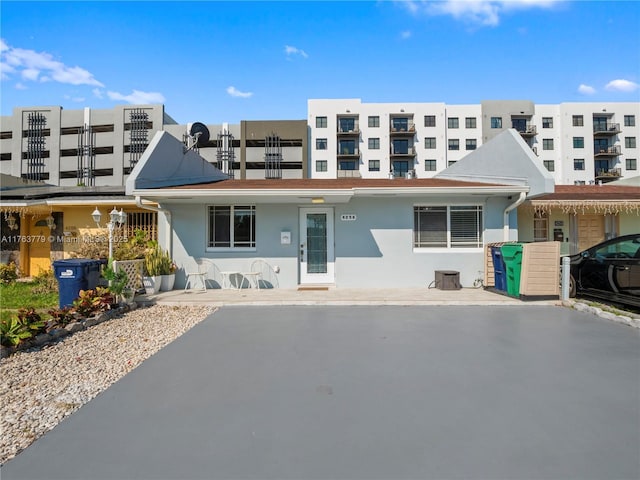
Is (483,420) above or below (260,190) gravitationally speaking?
below

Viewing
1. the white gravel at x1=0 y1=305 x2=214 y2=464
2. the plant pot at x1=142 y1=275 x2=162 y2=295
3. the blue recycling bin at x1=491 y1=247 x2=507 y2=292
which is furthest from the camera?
the plant pot at x1=142 y1=275 x2=162 y2=295

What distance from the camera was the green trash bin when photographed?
762 centimetres

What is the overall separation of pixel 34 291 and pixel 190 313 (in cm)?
566

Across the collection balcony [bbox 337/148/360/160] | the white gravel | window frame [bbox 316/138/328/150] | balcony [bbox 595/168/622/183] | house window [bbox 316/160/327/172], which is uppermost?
window frame [bbox 316/138/328/150]

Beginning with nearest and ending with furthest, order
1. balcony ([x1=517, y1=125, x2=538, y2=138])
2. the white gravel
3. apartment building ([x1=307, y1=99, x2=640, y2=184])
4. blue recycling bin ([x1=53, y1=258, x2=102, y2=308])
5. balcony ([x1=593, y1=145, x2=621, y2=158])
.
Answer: the white gravel, blue recycling bin ([x1=53, y1=258, x2=102, y2=308]), balcony ([x1=593, y1=145, x2=621, y2=158]), apartment building ([x1=307, y1=99, x2=640, y2=184]), balcony ([x1=517, y1=125, x2=538, y2=138])

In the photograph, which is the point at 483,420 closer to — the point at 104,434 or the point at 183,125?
Result: the point at 104,434

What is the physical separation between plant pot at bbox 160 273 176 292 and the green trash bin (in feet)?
28.0

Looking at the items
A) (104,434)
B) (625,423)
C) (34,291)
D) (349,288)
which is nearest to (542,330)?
(625,423)

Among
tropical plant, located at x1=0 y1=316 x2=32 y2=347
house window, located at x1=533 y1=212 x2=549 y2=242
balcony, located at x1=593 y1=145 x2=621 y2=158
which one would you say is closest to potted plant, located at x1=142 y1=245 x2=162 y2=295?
tropical plant, located at x1=0 y1=316 x2=32 y2=347

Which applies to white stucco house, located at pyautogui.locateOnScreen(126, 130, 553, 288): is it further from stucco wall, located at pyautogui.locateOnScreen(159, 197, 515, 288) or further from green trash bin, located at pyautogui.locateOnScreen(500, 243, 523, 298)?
green trash bin, located at pyautogui.locateOnScreen(500, 243, 523, 298)

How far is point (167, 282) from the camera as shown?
29.6 ft

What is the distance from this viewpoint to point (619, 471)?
6.97 feet

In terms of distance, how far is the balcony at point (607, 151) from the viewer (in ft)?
162

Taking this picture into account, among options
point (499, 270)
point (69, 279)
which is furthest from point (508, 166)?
point (69, 279)
